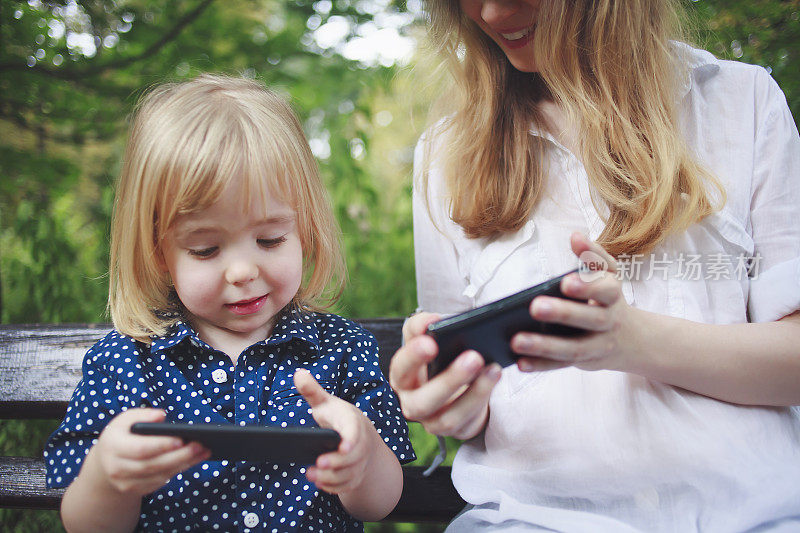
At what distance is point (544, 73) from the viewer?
5.47 feet

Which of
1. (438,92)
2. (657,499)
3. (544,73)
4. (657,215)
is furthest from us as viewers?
(438,92)

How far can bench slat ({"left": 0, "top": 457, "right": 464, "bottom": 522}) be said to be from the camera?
1.87 metres

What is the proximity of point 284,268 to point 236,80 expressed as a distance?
0.56 m

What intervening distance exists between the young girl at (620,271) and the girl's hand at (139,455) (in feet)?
1.38

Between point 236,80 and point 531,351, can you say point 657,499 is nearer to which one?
point 531,351

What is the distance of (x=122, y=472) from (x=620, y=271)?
1145 millimetres

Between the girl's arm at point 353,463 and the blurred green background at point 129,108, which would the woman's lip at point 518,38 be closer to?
the blurred green background at point 129,108

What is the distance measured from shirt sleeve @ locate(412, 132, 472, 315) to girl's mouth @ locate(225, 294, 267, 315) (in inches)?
22.8

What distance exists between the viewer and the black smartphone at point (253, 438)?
1.12 m

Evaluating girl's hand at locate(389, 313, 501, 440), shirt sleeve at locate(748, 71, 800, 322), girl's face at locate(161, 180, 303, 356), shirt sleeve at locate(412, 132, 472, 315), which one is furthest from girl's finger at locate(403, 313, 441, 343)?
shirt sleeve at locate(748, 71, 800, 322)

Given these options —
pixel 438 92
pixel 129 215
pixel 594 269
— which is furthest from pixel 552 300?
pixel 438 92

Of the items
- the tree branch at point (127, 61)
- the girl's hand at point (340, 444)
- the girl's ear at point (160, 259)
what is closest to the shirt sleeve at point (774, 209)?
the girl's hand at point (340, 444)

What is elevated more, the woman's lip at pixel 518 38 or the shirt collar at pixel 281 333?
the woman's lip at pixel 518 38

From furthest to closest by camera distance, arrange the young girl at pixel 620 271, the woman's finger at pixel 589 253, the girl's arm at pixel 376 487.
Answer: the girl's arm at pixel 376 487 < the young girl at pixel 620 271 < the woman's finger at pixel 589 253
